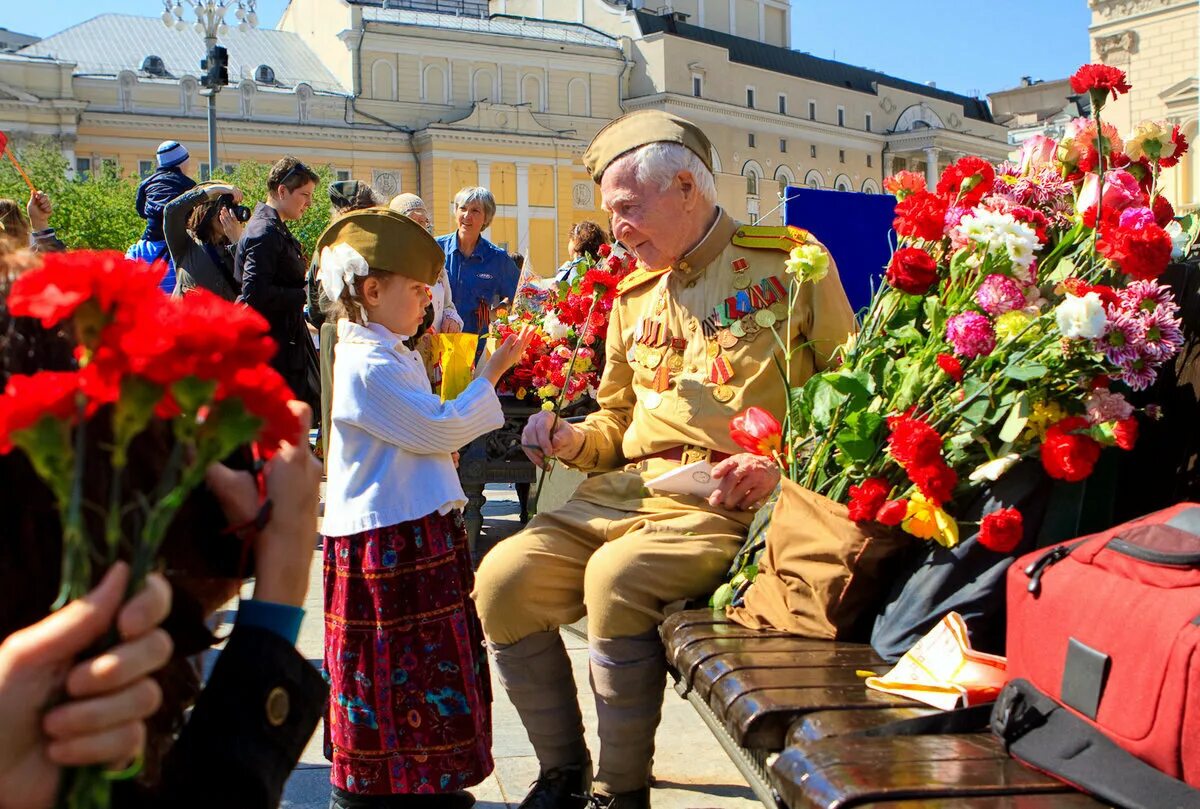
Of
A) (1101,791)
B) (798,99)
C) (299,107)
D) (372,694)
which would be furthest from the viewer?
(798,99)

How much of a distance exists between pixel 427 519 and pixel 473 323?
4.18 metres

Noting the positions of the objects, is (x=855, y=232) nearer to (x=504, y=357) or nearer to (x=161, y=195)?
(x=504, y=357)

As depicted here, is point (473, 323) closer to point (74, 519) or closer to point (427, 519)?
point (427, 519)

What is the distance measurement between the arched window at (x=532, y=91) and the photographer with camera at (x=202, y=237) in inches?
1833

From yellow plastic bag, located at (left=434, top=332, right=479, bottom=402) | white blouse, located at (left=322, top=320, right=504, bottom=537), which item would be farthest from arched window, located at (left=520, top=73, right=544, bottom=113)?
white blouse, located at (left=322, top=320, right=504, bottom=537)

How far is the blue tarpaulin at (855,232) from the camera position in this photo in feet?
18.4

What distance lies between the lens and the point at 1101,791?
1.62 metres

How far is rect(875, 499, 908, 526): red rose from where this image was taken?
2273mm

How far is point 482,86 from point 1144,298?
50.8 m

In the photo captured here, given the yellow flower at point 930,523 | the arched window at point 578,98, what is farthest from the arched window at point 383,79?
the yellow flower at point 930,523

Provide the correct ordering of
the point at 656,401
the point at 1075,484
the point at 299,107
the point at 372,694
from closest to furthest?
the point at 1075,484 < the point at 372,694 < the point at 656,401 < the point at 299,107

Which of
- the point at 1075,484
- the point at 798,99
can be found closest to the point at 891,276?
the point at 1075,484

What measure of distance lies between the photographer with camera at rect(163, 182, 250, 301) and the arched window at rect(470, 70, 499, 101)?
45833 mm

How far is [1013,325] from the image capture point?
2.24 m
